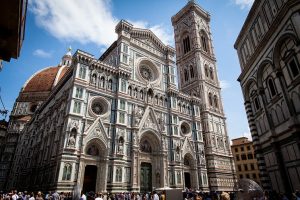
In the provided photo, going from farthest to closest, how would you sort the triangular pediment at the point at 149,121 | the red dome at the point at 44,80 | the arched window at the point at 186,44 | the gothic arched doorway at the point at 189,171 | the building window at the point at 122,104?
1. the red dome at the point at 44,80
2. the arched window at the point at 186,44
3. the gothic arched doorway at the point at 189,171
4. the triangular pediment at the point at 149,121
5. the building window at the point at 122,104

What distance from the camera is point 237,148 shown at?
2089 inches

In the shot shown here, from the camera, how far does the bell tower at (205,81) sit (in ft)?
112

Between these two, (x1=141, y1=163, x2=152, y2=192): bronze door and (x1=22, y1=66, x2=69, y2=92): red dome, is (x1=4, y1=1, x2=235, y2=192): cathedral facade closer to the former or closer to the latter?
(x1=141, y1=163, x2=152, y2=192): bronze door

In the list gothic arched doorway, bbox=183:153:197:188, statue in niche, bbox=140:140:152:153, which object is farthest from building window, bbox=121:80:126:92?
gothic arched doorway, bbox=183:153:197:188

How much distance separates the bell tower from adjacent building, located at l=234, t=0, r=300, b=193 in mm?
17861

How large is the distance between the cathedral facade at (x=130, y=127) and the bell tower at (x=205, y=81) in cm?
19

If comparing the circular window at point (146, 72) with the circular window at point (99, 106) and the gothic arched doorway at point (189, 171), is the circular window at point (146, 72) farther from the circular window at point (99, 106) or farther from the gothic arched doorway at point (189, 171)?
the gothic arched doorway at point (189, 171)

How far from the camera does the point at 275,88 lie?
14070 millimetres

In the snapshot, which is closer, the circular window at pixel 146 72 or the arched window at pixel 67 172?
the arched window at pixel 67 172

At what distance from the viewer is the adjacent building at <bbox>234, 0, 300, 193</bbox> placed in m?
12.0

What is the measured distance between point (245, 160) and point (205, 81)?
80.7 feet

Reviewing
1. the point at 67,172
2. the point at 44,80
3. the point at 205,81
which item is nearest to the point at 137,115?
the point at 67,172

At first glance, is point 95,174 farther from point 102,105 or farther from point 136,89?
point 136,89

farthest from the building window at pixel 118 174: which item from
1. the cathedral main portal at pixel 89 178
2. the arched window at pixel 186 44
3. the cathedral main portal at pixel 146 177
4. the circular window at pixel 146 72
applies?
the arched window at pixel 186 44
